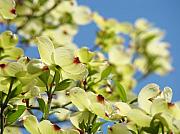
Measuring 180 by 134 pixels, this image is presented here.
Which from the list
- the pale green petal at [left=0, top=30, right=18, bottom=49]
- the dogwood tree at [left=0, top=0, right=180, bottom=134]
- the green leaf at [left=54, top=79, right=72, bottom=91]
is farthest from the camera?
the pale green petal at [left=0, top=30, right=18, bottom=49]

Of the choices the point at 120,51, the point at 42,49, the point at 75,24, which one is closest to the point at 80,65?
the point at 42,49

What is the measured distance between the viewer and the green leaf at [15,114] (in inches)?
32.2

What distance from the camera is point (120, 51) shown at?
249 cm

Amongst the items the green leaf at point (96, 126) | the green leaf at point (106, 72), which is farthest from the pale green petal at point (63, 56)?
the green leaf at point (106, 72)

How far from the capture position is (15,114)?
82cm

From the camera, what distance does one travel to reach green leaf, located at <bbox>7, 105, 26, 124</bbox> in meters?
0.82

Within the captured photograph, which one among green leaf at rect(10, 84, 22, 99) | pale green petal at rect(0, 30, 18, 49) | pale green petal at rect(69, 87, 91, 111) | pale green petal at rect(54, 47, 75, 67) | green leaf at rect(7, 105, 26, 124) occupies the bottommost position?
green leaf at rect(7, 105, 26, 124)

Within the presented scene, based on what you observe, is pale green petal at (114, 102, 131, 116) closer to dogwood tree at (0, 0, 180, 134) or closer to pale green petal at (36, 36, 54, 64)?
dogwood tree at (0, 0, 180, 134)

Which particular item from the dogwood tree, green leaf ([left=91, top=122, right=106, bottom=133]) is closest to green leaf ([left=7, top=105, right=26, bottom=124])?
the dogwood tree

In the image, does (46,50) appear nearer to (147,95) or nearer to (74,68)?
(74,68)

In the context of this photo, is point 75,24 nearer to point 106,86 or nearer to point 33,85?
point 106,86

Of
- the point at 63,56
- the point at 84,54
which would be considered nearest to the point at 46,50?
the point at 63,56

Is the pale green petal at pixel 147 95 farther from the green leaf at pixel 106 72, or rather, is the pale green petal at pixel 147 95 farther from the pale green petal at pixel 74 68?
the green leaf at pixel 106 72

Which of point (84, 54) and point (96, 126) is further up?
point (84, 54)
